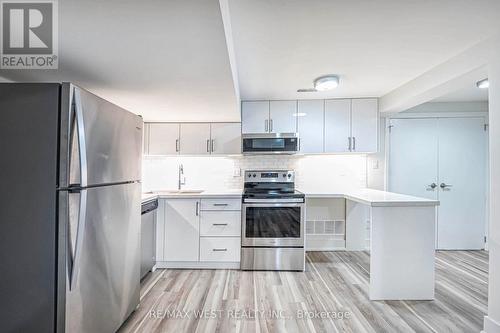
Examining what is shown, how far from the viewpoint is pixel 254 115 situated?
3660 mm

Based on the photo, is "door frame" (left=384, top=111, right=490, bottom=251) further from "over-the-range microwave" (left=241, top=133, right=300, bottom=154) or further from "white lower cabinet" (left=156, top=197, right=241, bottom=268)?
"white lower cabinet" (left=156, top=197, right=241, bottom=268)

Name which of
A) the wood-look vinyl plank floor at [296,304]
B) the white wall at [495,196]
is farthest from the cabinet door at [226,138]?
the white wall at [495,196]

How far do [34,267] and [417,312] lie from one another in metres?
2.70

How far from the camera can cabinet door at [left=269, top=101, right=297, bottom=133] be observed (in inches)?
143

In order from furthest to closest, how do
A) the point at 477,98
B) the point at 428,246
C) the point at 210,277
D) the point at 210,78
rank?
the point at 477,98, the point at 210,277, the point at 428,246, the point at 210,78

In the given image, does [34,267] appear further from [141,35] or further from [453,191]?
[453,191]

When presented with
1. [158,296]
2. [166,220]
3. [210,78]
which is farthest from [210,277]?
[210,78]

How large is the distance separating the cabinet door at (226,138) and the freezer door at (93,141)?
171cm

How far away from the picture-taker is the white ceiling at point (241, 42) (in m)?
1.30

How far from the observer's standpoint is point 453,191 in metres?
3.88

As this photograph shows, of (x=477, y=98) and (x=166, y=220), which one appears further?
(x=477, y=98)

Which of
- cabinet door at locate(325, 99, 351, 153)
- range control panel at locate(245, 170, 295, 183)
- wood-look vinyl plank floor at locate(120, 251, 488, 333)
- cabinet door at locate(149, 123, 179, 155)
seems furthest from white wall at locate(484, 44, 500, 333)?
cabinet door at locate(149, 123, 179, 155)

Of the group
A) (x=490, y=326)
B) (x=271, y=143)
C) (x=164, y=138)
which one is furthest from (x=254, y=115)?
(x=490, y=326)

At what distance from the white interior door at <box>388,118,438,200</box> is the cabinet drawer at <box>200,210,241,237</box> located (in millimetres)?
Answer: 2385
